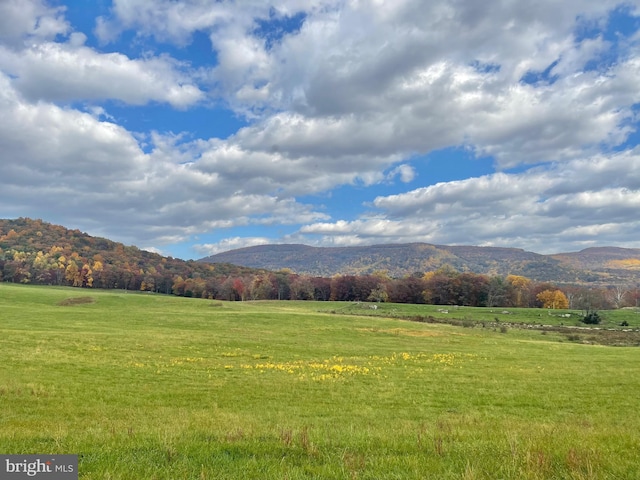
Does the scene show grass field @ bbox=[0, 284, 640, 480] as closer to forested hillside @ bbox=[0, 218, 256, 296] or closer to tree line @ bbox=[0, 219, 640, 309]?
tree line @ bbox=[0, 219, 640, 309]

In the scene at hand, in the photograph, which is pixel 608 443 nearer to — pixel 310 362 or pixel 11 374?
pixel 310 362

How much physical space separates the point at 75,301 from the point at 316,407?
268 feet

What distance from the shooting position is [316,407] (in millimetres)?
16906

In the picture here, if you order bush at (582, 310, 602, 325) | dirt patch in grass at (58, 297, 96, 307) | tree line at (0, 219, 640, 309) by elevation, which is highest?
tree line at (0, 219, 640, 309)

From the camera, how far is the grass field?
7.23 meters

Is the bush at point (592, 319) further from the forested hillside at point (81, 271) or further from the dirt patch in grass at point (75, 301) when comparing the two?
the forested hillside at point (81, 271)

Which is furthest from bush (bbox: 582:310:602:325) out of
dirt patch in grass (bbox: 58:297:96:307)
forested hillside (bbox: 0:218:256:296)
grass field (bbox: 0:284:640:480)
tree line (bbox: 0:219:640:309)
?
forested hillside (bbox: 0:218:256:296)

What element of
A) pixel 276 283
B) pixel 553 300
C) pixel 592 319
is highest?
pixel 276 283

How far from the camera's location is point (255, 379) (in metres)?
23.0

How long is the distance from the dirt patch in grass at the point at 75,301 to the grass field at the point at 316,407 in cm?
3917

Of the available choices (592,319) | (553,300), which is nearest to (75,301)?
(592,319)

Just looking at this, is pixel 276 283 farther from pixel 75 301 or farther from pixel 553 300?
pixel 553 300

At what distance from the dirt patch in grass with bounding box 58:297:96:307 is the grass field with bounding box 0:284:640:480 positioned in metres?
39.2

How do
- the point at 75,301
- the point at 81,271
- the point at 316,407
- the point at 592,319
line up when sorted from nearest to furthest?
A: the point at 316,407
the point at 592,319
the point at 75,301
the point at 81,271
